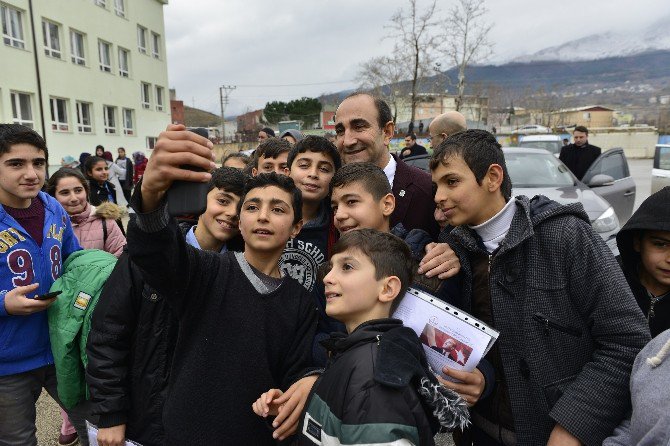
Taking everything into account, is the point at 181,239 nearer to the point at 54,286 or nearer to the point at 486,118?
the point at 54,286

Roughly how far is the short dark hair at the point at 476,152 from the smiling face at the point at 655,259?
76 centimetres

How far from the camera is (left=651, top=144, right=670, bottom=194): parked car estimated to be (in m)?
10.2

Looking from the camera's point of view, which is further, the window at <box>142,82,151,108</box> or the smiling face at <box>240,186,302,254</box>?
the window at <box>142,82,151,108</box>

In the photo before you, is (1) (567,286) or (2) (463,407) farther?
(1) (567,286)

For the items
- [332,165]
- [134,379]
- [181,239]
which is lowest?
[134,379]

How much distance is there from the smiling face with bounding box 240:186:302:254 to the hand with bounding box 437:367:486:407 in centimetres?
89

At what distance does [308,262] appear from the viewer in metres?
2.39

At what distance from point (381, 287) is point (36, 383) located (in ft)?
7.56

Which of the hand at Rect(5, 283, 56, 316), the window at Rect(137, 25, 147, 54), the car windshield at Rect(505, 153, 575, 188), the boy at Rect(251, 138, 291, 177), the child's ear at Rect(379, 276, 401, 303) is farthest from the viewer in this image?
the window at Rect(137, 25, 147, 54)

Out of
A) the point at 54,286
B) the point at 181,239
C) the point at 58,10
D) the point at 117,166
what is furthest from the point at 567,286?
the point at 58,10

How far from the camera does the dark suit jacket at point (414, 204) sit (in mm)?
2758

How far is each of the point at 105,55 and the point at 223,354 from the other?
2892 centimetres

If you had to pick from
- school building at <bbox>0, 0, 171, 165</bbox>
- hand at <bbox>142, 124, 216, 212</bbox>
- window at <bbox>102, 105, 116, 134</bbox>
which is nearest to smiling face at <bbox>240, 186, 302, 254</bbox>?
hand at <bbox>142, 124, 216, 212</bbox>

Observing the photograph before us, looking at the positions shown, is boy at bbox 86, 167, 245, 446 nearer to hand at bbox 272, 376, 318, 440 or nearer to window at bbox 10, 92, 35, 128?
hand at bbox 272, 376, 318, 440
